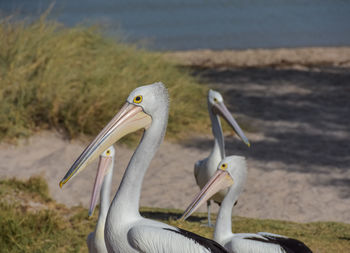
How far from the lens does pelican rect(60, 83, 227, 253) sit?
8.85ft

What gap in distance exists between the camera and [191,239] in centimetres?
276

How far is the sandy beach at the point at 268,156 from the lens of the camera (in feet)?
21.1

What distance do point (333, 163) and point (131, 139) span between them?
2.83 m

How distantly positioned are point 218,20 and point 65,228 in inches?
761

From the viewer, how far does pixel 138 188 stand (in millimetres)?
2818

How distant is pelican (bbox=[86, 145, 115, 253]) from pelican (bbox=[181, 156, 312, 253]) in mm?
566

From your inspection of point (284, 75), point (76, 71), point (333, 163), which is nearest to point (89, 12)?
point (284, 75)

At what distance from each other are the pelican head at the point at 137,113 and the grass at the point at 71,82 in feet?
16.9

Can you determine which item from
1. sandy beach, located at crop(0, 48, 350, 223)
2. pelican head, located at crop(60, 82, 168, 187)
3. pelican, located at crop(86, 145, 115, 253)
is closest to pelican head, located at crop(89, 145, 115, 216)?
pelican, located at crop(86, 145, 115, 253)

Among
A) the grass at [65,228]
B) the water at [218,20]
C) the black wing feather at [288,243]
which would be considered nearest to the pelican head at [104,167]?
the grass at [65,228]

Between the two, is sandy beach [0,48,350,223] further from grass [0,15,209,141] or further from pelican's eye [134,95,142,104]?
pelican's eye [134,95,142,104]

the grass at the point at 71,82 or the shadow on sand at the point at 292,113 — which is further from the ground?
the grass at the point at 71,82

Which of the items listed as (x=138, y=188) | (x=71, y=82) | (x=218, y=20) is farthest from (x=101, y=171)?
(x=218, y=20)

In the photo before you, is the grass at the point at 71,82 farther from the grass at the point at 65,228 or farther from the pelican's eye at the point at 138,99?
the pelican's eye at the point at 138,99
